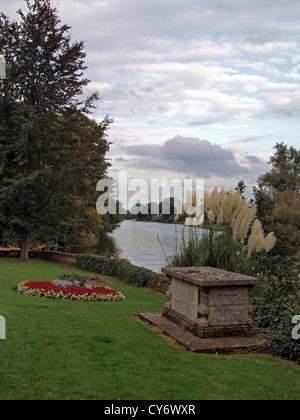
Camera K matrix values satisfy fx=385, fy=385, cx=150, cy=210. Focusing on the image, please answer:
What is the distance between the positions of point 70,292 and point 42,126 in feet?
38.3

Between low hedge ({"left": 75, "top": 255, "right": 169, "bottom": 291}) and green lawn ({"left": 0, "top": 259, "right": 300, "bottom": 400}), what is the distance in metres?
5.80

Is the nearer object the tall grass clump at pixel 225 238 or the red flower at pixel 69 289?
the tall grass clump at pixel 225 238

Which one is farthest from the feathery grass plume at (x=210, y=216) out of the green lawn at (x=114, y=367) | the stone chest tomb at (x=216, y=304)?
the green lawn at (x=114, y=367)

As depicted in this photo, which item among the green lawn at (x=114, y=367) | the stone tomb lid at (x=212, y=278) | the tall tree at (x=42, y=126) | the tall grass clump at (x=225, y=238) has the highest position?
the tall tree at (x=42, y=126)

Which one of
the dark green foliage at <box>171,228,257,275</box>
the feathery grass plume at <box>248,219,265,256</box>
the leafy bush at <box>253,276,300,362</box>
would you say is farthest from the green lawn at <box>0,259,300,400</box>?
the feathery grass plume at <box>248,219,265,256</box>

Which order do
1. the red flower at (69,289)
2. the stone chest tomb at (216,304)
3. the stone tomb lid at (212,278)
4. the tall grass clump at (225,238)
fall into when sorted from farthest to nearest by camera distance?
the red flower at (69,289) < the tall grass clump at (225,238) < the stone chest tomb at (216,304) < the stone tomb lid at (212,278)

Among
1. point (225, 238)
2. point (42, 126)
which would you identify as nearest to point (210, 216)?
point (225, 238)

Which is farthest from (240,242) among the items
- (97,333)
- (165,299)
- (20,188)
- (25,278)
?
(20,188)

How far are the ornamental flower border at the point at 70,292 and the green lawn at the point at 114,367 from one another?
2.37 meters

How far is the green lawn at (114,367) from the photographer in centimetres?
425

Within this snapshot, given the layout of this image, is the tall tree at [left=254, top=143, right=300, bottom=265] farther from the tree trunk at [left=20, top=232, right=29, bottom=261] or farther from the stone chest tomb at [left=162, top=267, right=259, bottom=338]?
the stone chest tomb at [left=162, top=267, right=259, bottom=338]

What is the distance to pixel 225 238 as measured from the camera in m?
9.37

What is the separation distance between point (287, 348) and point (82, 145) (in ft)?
57.1

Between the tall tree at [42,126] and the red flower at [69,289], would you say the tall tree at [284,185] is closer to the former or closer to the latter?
the tall tree at [42,126]
